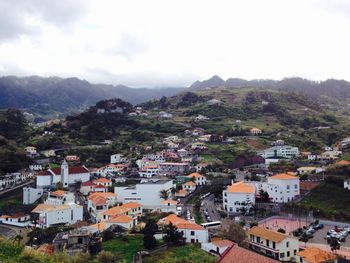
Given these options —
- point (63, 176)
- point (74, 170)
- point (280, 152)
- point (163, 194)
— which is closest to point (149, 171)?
point (74, 170)

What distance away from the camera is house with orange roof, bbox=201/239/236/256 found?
2925cm

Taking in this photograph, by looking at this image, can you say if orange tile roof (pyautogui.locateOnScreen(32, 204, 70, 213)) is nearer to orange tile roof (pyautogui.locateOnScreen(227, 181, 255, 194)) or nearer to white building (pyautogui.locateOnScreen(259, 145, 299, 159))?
orange tile roof (pyautogui.locateOnScreen(227, 181, 255, 194))

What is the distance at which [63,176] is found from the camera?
180 feet

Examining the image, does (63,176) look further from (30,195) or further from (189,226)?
(189,226)

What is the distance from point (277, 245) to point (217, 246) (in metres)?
4.39

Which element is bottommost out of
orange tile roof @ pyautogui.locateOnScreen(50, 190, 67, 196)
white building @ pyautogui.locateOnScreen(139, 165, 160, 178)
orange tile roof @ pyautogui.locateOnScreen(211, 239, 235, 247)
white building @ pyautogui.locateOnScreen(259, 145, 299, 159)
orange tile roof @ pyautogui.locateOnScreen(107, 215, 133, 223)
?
orange tile roof @ pyautogui.locateOnScreen(211, 239, 235, 247)

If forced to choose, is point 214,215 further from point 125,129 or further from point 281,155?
point 125,129

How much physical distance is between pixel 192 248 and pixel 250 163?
3513 centimetres

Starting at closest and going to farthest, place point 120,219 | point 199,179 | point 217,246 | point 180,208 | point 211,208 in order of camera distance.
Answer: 1. point 217,246
2. point 120,219
3. point 180,208
4. point 211,208
5. point 199,179

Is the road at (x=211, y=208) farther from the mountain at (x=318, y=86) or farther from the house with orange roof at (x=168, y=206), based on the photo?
the mountain at (x=318, y=86)

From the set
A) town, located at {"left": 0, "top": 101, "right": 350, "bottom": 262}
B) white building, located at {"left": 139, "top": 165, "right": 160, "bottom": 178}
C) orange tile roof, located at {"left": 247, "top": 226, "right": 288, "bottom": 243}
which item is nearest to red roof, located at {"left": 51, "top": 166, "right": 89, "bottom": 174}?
town, located at {"left": 0, "top": 101, "right": 350, "bottom": 262}

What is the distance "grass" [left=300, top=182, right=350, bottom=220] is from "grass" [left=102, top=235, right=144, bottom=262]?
61.8 feet

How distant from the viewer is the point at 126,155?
226ft

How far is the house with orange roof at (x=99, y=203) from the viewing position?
42884 mm
